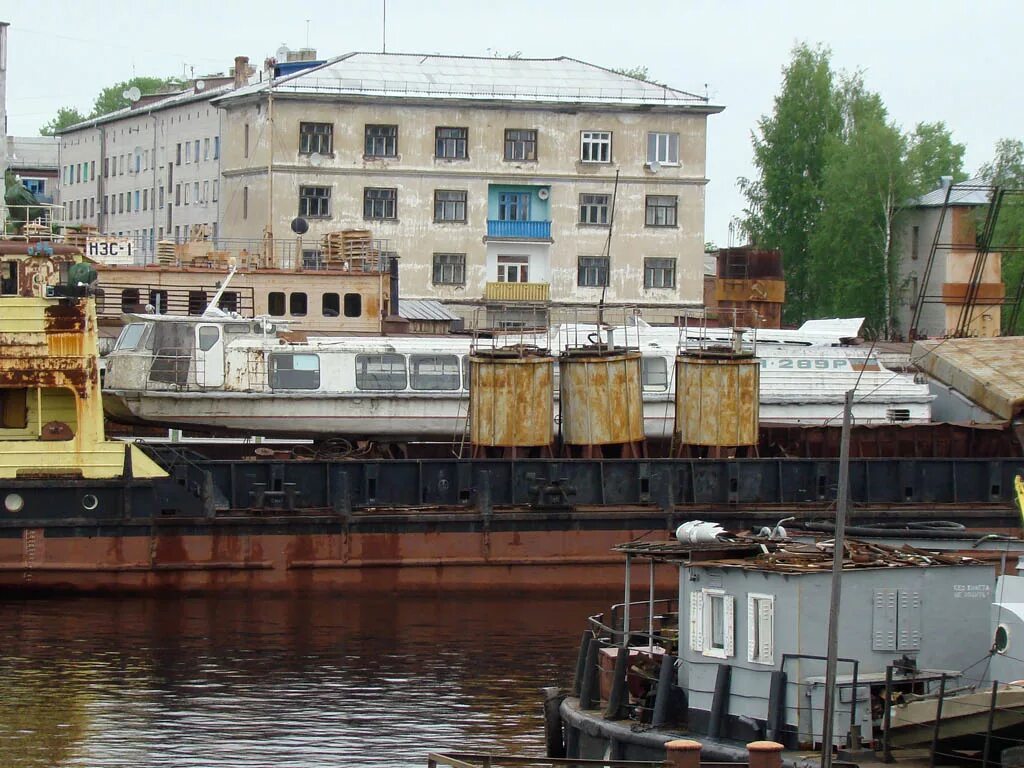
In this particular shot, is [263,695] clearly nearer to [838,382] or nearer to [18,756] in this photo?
[18,756]

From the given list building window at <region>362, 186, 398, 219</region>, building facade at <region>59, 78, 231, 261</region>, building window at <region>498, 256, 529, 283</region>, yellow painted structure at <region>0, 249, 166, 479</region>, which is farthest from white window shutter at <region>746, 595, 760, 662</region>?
building facade at <region>59, 78, 231, 261</region>

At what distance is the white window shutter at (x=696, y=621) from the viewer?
20.2 metres

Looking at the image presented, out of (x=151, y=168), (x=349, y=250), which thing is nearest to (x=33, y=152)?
(x=151, y=168)

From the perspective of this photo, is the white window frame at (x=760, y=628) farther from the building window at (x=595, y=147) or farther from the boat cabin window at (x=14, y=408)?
the building window at (x=595, y=147)

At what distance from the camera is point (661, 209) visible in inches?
2776

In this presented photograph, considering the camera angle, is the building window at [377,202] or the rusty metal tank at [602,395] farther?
the building window at [377,202]

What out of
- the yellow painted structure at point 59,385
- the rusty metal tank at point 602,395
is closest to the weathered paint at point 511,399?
the rusty metal tank at point 602,395

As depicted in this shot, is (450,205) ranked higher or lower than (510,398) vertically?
higher

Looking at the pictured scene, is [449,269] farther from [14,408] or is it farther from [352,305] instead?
[14,408]

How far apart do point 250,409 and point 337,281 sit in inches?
277

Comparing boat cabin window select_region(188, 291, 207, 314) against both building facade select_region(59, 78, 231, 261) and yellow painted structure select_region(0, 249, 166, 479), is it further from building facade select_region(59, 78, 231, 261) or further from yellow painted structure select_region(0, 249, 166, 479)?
building facade select_region(59, 78, 231, 261)

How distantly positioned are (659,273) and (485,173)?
7.42 m

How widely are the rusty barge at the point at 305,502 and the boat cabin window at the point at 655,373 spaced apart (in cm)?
345

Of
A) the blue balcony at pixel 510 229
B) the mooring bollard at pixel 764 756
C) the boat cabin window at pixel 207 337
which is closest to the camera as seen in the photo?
the mooring bollard at pixel 764 756
